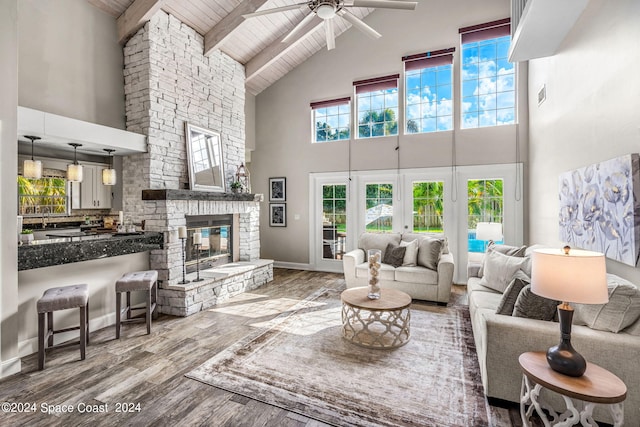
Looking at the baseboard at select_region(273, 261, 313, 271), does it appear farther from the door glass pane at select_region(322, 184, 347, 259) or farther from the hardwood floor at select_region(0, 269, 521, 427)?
the hardwood floor at select_region(0, 269, 521, 427)

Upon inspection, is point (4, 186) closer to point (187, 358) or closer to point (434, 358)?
point (187, 358)

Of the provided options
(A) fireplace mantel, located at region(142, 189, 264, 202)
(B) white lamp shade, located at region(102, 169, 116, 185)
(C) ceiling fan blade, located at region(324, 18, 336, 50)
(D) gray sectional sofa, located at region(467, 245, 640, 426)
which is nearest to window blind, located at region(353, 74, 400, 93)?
(C) ceiling fan blade, located at region(324, 18, 336, 50)

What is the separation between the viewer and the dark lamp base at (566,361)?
163 cm

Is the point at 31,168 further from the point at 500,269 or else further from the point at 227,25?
the point at 500,269

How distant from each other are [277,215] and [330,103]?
2685 mm

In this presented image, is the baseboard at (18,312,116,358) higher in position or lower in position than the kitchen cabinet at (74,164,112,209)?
lower

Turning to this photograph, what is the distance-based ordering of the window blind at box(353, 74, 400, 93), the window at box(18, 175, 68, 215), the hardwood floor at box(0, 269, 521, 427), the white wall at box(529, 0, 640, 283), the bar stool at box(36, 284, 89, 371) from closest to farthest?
the hardwood floor at box(0, 269, 521, 427), the white wall at box(529, 0, 640, 283), the bar stool at box(36, 284, 89, 371), the window at box(18, 175, 68, 215), the window blind at box(353, 74, 400, 93)

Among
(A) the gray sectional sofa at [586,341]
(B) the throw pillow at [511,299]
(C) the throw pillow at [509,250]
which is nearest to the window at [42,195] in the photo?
(A) the gray sectional sofa at [586,341]

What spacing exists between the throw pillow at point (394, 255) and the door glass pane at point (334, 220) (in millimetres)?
1642

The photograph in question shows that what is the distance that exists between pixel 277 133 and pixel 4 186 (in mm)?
4980

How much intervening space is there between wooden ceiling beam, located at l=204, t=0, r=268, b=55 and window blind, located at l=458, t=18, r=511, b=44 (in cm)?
341

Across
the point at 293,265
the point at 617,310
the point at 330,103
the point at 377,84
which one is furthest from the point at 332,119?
the point at 617,310

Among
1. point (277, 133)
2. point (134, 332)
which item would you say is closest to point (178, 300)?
point (134, 332)

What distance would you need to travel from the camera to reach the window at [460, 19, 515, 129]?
5156mm
